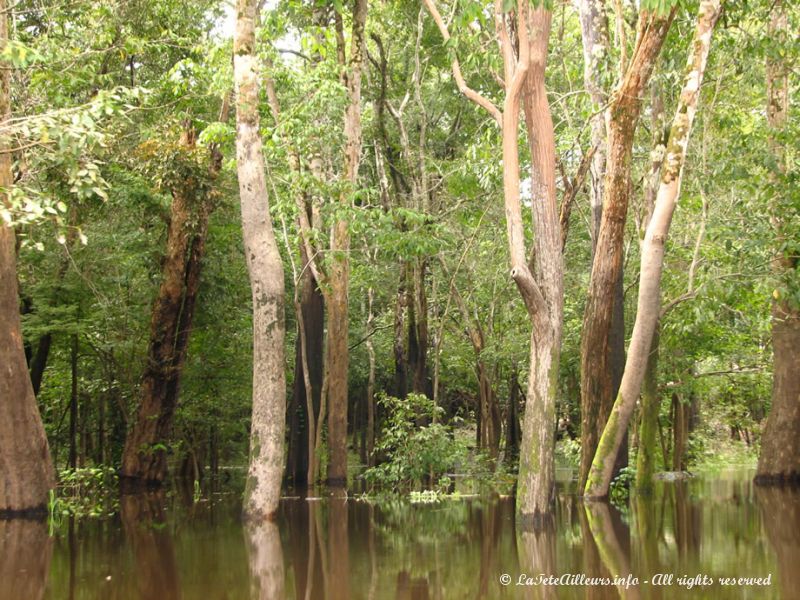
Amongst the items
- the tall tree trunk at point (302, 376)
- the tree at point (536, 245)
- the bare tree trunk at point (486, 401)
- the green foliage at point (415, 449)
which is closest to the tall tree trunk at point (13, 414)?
the tree at point (536, 245)

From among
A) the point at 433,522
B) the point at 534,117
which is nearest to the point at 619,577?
the point at 433,522

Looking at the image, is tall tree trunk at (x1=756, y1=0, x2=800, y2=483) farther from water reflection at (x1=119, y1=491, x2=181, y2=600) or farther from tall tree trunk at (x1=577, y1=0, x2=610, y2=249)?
water reflection at (x1=119, y1=491, x2=181, y2=600)

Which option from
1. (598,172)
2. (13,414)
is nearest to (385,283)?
(598,172)

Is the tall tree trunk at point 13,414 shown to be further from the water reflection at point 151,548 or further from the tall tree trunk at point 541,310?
the tall tree trunk at point 541,310

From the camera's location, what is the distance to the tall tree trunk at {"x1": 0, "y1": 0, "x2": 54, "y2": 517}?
39.3 feet

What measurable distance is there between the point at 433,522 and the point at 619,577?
17.8 ft

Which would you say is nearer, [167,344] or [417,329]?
[167,344]

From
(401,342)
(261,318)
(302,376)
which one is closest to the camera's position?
(261,318)

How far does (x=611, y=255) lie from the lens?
13500mm

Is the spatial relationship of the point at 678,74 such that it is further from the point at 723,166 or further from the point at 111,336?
the point at 111,336

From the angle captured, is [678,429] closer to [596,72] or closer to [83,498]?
[596,72]

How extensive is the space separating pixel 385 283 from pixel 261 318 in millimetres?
16383

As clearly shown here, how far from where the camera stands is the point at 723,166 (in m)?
14.4

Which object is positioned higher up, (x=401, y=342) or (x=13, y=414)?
(x=401, y=342)
